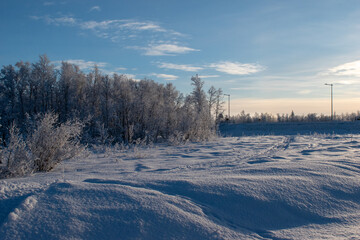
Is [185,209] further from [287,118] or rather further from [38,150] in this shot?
[287,118]

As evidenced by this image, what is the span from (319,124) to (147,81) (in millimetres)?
25567

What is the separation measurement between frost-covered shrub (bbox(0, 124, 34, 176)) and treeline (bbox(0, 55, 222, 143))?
12.8 metres

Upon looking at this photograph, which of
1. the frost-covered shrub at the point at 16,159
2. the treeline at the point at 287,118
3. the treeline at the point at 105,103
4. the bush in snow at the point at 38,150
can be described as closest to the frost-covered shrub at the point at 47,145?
the bush in snow at the point at 38,150

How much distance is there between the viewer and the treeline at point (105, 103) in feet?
72.2

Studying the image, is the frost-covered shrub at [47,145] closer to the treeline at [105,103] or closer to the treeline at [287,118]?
the treeline at [105,103]

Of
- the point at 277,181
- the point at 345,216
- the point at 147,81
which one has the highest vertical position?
the point at 147,81

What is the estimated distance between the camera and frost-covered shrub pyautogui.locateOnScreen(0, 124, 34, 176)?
6.61 m

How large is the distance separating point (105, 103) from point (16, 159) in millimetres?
16790

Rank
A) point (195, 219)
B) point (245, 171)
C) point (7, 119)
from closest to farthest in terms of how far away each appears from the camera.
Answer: point (195, 219), point (245, 171), point (7, 119)

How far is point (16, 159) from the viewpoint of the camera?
6773 mm

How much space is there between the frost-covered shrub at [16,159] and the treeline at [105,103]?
12810 millimetres

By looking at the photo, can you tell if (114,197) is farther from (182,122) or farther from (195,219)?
(182,122)

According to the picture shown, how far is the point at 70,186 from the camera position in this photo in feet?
15.9

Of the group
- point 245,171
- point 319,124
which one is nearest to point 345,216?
point 245,171
